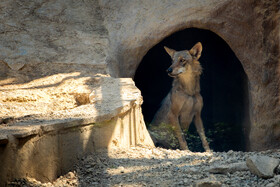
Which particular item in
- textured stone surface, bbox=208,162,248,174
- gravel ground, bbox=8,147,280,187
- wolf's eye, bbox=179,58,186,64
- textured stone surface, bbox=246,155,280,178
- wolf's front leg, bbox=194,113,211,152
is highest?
wolf's eye, bbox=179,58,186,64

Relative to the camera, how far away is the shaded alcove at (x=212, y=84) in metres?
8.00

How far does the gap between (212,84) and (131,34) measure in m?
3.23

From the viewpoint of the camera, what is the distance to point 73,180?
319 cm

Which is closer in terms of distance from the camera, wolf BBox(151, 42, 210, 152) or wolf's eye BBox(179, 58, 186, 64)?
wolf's eye BBox(179, 58, 186, 64)

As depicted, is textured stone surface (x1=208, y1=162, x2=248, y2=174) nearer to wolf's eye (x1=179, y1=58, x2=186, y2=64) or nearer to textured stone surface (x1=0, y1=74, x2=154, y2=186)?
textured stone surface (x1=0, y1=74, x2=154, y2=186)

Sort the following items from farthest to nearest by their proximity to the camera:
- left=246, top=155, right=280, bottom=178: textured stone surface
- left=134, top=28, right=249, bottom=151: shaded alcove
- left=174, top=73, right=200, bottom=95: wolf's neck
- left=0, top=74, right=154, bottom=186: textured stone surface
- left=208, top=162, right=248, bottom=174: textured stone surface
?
A: left=134, top=28, right=249, bottom=151: shaded alcove, left=174, top=73, right=200, bottom=95: wolf's neck, left=208, top=162, right=248, bottom=174: textured stone surface, left=0, top=74, right=154, bottom=186: textured stone surface, left=246, top=155, right=280, bottom=178: textured stone surface

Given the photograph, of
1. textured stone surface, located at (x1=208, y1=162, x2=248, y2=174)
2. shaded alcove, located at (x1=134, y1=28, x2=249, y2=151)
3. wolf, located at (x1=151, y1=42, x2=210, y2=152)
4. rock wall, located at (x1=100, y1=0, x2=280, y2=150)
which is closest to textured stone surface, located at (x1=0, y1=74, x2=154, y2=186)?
textured stone surface, located at (x1=208, y1=162, x2=248, y2=174)

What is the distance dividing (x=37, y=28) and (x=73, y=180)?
430 cm

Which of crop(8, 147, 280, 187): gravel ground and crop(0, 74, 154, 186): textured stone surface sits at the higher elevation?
crop(0, 74, 154, 186): textured stone surface

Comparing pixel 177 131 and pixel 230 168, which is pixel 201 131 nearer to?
pixel 177 131

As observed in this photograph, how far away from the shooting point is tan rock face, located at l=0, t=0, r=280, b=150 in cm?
610

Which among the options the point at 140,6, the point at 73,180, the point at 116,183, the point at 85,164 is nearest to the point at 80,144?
the point at 85,164

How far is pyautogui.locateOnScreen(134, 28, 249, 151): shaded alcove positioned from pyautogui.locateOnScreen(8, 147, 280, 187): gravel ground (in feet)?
13.4

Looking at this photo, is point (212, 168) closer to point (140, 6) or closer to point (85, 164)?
point (85, 164)
